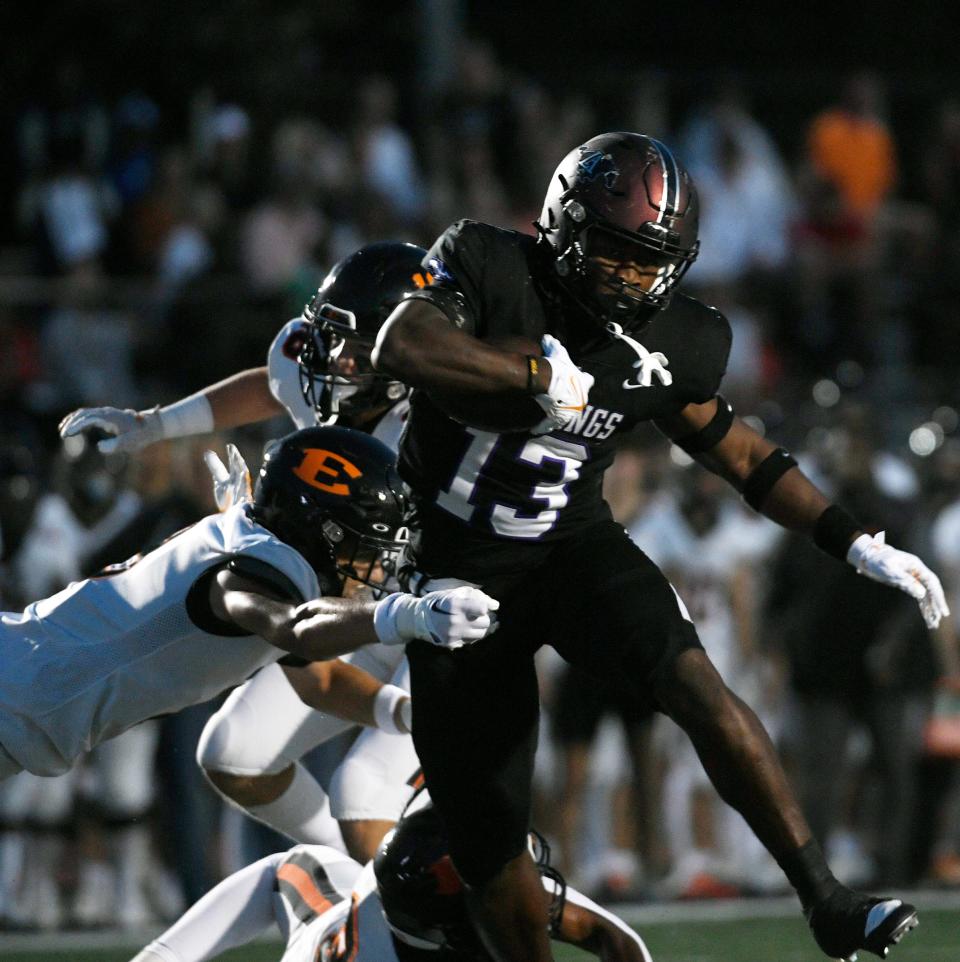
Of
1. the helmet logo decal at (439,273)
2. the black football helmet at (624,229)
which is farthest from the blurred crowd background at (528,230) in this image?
the black football helmet at (624,229)

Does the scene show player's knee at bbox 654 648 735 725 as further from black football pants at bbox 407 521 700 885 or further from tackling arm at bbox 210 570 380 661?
tackling arm at bbox 210 570 380 661

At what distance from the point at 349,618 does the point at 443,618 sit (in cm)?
27

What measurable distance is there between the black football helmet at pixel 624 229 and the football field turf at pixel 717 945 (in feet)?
9.33

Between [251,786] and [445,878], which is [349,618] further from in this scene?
[251,786]

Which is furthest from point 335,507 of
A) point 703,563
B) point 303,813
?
point 703,563

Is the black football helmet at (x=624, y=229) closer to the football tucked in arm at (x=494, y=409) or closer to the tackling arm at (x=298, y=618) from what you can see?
the football tucked in arm at (x=494, y=409)

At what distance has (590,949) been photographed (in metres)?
4.64

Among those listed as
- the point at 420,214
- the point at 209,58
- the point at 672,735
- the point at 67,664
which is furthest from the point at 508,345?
the point at 209,58

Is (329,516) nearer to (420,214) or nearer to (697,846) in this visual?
(697,846)

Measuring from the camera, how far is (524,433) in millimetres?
4348

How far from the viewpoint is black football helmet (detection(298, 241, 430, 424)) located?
208 inches

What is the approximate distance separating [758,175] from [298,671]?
20.1 feet

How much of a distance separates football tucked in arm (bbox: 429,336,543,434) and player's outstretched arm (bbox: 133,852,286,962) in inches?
54.2

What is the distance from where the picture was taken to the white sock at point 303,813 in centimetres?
573
